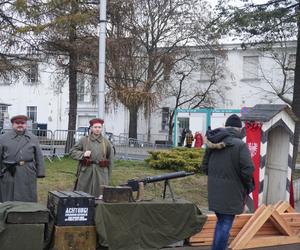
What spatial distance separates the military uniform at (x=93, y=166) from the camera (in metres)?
8.53

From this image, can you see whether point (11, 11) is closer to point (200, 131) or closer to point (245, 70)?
point (200, 131)

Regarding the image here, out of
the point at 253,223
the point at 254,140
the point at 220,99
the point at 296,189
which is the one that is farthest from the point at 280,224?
the point at 220,99

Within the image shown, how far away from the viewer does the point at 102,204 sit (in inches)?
282

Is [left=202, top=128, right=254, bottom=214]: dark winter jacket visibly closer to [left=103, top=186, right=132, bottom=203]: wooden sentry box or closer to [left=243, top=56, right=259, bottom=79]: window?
[left=103, top=186, right=132, bottom=203]: wooden sentry box

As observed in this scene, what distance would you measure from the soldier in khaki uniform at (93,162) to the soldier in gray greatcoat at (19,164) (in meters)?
0.89

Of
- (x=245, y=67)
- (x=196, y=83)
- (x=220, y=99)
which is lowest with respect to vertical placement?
(x=220, y=99)

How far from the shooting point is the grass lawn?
38.9 feet

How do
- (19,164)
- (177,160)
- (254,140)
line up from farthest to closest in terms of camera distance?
(177,160)
(254,140)
(19,164)

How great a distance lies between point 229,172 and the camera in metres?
6.75

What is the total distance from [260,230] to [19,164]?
12.6ft

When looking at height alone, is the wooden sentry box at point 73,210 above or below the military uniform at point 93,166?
below

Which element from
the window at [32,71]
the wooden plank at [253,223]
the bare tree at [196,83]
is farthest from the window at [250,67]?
the wooden plank at [253,223]

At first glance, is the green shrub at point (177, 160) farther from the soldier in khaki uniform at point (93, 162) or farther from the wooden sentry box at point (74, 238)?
the wooden sentry box at point (74, 238)

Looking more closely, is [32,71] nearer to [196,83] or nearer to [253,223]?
[253,223]
